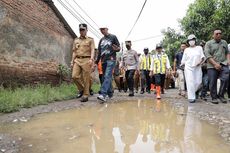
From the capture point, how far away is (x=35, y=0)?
9.92 metres

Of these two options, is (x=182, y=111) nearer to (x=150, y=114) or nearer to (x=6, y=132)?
(x=150, y=114)

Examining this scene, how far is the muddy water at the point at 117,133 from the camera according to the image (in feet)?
11.4

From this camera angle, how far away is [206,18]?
16719 mm

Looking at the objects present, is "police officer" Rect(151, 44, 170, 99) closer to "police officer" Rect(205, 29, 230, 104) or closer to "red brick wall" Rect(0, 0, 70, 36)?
"police officer" Rect(205, 29, 230, 104)

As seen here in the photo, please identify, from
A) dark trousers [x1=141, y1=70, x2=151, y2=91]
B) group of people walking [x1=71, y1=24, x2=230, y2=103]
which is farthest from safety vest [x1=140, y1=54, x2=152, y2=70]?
group of people walking [x1=71, y1=24, x2=230, y2=103]

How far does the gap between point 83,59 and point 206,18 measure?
36.4 ft

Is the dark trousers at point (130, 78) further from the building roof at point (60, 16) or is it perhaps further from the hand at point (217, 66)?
the building roof at point (60, 16)

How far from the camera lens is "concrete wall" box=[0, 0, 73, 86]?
7.82 meters

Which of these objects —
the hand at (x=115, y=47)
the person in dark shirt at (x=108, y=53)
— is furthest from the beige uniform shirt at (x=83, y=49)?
the hand at (x=115, y=47)

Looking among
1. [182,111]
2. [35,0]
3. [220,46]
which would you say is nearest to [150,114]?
[182,111]

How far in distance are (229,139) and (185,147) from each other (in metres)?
0.71

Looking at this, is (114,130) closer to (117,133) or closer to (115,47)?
(117,133)

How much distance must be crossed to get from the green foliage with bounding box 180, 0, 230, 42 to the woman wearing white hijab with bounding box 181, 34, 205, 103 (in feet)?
26.4

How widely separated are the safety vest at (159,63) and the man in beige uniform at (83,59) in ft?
7.37
